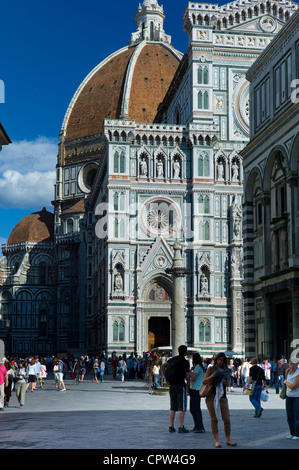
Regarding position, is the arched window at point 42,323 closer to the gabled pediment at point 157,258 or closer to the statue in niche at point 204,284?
the gabled pediment at point 157,258

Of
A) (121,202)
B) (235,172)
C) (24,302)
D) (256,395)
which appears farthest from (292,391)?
(24,302)

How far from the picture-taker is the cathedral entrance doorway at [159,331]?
53.0 m

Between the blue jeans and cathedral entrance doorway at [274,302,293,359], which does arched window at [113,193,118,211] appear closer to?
cathedral entrance doorway at [274,302,293,359]

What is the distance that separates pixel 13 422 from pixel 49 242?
250 feet

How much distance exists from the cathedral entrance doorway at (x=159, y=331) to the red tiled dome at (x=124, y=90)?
40759 mm

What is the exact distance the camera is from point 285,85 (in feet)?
83.6

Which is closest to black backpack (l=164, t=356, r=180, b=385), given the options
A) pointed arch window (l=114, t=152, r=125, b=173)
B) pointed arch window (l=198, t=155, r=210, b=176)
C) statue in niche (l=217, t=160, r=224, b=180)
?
pointed arch window (l=114, t=152, r=125, b=173)

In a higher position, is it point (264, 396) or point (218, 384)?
point (218, 384)

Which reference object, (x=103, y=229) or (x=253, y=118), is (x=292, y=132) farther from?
(x=103, y=229)

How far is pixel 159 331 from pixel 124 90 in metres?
45.4

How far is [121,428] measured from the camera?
43.1ft

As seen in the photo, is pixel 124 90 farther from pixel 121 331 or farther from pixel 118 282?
pixel 121 331
